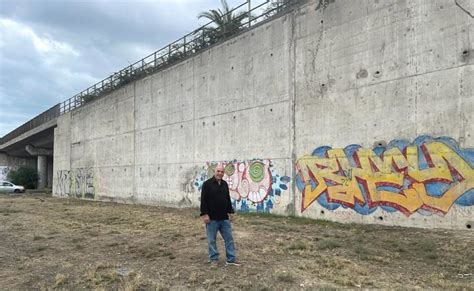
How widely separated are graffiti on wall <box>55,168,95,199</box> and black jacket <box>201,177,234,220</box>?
24963 millimetres

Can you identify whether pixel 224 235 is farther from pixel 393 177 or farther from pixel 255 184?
pixel 255 184

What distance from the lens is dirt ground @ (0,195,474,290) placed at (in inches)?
279

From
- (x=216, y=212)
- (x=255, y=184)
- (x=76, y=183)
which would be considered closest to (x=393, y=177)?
(x=255, y=184)

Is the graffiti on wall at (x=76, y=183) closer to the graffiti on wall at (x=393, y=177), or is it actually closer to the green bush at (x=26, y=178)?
the green bush at (x=26, y=178)

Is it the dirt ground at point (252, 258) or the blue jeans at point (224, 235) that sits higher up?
the blue jeans at point (224, 235)

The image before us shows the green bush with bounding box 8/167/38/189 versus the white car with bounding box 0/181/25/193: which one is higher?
the green bush with bounding box 8/167/38/189

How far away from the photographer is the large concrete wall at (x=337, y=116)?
35.3 feet

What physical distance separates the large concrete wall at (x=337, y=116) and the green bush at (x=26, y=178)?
131 feet

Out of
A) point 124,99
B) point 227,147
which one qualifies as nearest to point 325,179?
point 227,147

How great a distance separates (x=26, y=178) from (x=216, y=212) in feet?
179

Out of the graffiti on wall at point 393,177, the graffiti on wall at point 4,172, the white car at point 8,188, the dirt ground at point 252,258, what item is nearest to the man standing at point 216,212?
the dirt ground at point 252,258

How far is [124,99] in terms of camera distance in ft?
88.9

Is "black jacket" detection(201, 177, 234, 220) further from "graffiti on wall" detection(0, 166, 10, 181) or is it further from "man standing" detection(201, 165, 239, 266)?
"graffiti on wall" detection(0, 166, 10, 181)

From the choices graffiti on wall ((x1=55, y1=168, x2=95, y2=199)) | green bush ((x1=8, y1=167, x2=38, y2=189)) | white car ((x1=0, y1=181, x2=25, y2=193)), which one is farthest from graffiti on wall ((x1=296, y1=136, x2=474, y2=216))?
green bush ((x1=8, y1=167, x2=38, y2=189))
